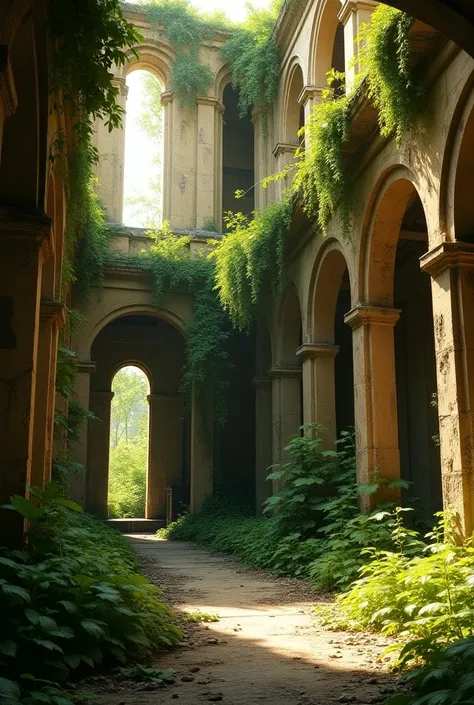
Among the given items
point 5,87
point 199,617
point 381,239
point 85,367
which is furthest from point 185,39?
point 199,617

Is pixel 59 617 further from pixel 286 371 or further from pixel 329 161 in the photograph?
pixel 286 371

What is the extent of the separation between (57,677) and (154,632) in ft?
4.26

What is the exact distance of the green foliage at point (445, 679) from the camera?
3213 millimetres

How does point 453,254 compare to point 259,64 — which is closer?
point 453,254

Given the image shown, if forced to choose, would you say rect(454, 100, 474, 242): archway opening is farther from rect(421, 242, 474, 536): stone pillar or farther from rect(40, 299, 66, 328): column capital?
rect(40, 299, 66, 328): column capital

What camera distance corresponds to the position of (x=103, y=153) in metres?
17.4

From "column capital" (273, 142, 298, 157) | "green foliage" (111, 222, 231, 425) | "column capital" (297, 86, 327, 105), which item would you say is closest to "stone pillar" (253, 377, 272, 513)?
"green foliage" (111, 222, 231, 425)

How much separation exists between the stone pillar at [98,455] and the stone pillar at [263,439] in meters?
6.10

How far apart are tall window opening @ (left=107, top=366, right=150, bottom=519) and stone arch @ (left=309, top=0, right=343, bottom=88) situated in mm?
12138

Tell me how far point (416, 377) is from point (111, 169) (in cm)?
888

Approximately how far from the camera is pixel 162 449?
22281 millimetres

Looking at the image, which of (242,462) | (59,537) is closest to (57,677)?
(59,537)

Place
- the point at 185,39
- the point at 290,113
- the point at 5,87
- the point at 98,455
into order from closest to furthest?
the point at 5,87
the point at 290,113
the point at 185,39
the point at 98,455

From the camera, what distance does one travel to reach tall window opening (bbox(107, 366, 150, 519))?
1008 inches
